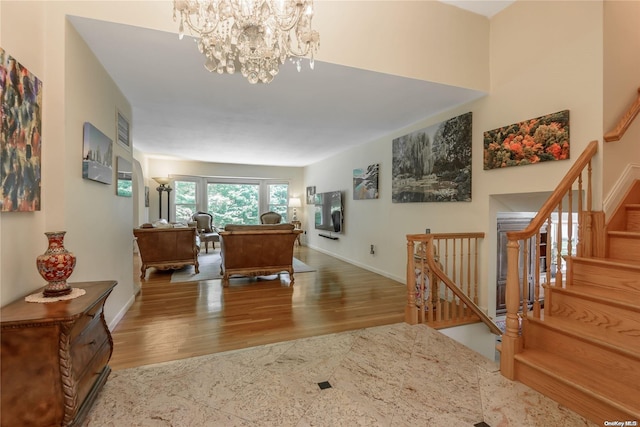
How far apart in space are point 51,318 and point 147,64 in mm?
2228

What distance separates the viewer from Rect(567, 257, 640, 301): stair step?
1858 mm

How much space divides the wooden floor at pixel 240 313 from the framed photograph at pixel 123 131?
186cm

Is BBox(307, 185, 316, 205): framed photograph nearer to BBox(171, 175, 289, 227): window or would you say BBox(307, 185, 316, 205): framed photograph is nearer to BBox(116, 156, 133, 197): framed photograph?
BBox(171, 175, 289, 227): window

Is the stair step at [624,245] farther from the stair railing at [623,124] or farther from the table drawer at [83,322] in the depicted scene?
the table drawer at [83,322]

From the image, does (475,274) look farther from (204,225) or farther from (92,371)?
(204,225)

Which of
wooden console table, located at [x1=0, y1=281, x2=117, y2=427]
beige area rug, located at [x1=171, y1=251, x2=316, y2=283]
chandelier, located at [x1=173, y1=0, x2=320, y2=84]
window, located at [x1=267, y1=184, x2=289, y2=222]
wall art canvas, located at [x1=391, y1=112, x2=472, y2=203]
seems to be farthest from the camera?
window, located at [x1=267, y1=184, x2=289, y2=222]

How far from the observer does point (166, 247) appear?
4781 millimetres

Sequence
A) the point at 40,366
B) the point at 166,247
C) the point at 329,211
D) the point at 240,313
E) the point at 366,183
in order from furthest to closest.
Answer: the point at 329,211, the point at 366,183, the point at 166,247, the point at 240,313, the point at 40,366

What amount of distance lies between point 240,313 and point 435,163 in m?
3.09

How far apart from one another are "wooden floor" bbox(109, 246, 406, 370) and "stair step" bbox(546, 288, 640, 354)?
1.38m

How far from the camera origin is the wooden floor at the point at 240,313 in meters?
2.41

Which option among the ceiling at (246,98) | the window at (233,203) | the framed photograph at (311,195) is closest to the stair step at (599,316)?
the ceiling at (246,98)

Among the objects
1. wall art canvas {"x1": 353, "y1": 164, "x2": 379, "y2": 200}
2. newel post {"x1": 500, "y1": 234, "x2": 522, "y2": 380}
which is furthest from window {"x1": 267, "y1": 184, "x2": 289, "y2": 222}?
newel post {"x1": 500, "y1": 234, "x2": 522, "y2": 380}

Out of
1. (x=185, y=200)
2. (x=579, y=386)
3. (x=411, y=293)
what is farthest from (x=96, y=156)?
(x=185, y=200)
